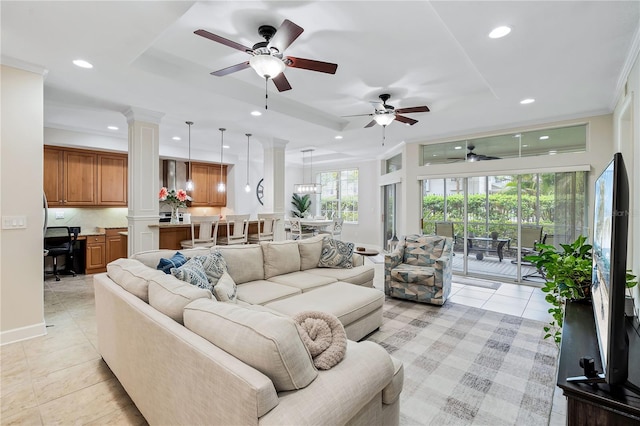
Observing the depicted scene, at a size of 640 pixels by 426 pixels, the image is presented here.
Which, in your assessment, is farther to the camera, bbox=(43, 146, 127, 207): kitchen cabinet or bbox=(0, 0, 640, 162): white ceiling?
bbox=(43, 146, 127, 207): kitchen cabinet

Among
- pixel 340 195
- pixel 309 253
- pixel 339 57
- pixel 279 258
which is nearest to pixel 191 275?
pixel 279 258

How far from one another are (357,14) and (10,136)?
11.1 feet

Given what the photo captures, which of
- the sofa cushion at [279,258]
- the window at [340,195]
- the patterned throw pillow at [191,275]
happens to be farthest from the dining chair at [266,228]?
the window at [340,195]

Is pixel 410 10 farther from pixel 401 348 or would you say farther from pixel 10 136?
pixel 10 136

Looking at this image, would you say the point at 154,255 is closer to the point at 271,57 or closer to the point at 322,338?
the point at 271,57

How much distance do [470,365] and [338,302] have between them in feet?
3.88

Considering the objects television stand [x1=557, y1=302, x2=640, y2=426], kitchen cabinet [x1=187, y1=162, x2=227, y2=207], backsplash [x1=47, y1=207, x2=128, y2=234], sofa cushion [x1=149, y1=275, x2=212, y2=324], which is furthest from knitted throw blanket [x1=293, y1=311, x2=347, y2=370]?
kitchen cabinet [x1=187, y1=162, x2=227, y2=207]

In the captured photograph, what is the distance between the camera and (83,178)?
602cm

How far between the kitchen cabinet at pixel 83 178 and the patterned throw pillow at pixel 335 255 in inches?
195

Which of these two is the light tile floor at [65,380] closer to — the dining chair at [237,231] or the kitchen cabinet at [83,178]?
the dining chair at [237,231]

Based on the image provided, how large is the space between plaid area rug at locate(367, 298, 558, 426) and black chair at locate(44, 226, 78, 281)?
17.9 feet

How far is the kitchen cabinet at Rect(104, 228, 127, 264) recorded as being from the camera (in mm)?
5848

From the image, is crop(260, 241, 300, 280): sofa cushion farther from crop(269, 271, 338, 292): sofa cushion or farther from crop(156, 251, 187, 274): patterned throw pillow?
crop(156, 251, 187, 274): patterned throw pillow

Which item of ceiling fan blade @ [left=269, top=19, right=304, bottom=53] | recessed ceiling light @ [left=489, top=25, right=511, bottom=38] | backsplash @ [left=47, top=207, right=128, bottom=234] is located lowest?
backsplash @ [left=47, top=207, right=128, bottom=234]
